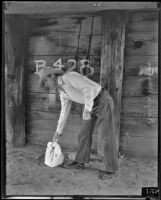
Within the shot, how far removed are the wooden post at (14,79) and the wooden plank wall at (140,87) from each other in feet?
2.29

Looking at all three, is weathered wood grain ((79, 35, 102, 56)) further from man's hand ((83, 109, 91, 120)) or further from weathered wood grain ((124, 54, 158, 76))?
man's hand ((83, 109, 91, 120))

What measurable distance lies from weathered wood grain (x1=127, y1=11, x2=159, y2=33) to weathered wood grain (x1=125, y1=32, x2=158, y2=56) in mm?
28

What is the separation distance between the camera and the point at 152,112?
6.23ft

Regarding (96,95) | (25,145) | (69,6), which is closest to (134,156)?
(96,95)

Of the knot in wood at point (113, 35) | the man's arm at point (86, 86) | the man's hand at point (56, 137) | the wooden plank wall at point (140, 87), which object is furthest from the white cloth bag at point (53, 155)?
the knot in wood at point (113, 35)

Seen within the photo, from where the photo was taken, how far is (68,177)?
194 centimetres

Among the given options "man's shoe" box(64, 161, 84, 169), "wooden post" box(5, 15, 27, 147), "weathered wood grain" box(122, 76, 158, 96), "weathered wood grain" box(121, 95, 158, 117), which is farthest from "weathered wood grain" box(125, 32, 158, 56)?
"man's shoe" box(64, 161, 84, 169)

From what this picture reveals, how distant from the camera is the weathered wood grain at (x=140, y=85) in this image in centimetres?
189

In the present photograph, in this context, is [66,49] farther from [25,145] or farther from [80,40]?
[25,145]

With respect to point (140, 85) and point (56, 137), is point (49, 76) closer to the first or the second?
point (56, 137)

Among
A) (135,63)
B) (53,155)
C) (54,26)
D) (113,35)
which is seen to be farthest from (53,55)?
(53,155)

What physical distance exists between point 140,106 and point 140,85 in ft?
0.46

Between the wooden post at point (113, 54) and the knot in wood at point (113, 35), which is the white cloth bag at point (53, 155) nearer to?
the wooden post at point (113, 54)

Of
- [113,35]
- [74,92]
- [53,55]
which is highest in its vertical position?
[113,35]
